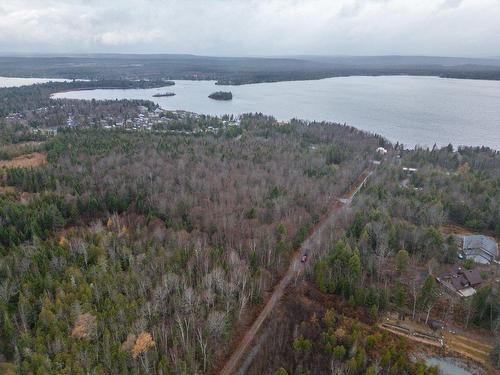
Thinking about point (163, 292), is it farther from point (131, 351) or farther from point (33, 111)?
point (33, 111)

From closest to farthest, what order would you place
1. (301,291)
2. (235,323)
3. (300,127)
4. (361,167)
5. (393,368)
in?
(393,368)
(235,323)
(301,291)
(361,167)
(300,127)

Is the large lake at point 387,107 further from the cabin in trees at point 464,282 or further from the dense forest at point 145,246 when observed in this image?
the cabin in trees at point 464,282

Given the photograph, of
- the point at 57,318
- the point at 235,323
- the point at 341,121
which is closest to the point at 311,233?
the point at 235,323

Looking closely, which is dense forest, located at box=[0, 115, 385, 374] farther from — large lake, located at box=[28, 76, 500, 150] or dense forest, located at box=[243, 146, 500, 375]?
large lake, located at box=[28, 76, 500, 150]

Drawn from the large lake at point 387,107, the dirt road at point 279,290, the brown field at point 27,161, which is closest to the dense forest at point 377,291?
the dirt road at point 279,290

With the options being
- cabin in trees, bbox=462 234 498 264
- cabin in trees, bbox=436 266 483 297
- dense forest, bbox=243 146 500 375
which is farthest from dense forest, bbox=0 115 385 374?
cabin in trees, bbox=462 234 498 264
